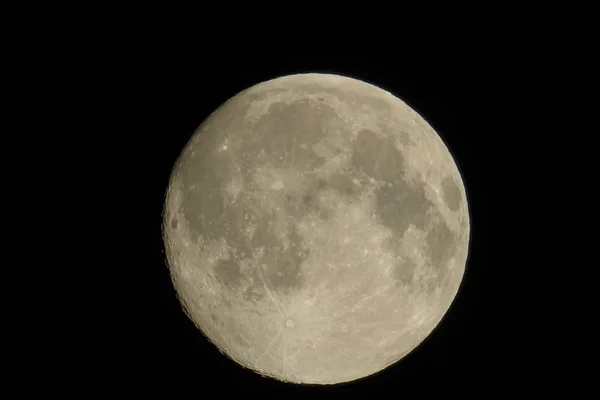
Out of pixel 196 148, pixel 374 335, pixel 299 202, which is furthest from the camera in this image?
pixel 196 148

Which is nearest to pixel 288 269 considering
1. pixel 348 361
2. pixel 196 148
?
pixel 348 361

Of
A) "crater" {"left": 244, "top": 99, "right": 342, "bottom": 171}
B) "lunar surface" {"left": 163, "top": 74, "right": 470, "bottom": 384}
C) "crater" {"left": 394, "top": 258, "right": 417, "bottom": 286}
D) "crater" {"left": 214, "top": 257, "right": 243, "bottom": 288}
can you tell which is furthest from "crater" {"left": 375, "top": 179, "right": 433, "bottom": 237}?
"crater" {"left": 214, "top": 257, "right": 243, "bottom": 288}

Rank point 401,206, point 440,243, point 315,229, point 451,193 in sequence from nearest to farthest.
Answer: point 315,229, point 401,206, point 440,243, point 451,193

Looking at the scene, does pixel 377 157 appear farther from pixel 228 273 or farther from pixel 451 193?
pixel 228 273

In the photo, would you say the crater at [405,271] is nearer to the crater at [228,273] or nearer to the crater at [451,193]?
the crater at [451,193]

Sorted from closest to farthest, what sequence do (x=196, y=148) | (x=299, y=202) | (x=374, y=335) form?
1. (x=299, y=202)
2. (x=374, y=335)
3. (x=196, y=148)

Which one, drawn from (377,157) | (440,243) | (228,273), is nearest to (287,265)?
(228,273)

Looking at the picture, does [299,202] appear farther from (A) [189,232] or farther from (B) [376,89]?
(B) [376,89]

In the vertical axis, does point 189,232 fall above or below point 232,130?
below
